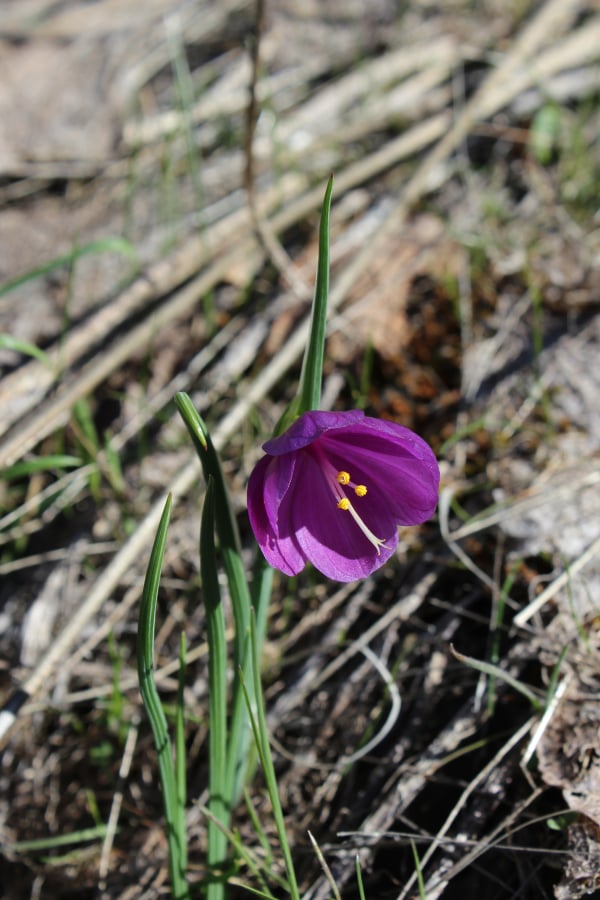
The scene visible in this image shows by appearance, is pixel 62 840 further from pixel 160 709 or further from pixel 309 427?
pixel 309 427

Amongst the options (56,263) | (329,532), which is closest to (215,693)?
(329,532)

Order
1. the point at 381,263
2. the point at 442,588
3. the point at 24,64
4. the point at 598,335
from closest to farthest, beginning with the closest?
the point at 442,588 → the point at 598,335 → the point at 381,263 → the point at 24,64

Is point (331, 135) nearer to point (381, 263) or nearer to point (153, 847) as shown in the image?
point (381, 263)

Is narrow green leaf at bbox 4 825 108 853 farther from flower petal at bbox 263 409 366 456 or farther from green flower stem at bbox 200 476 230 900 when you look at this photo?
flower petal at bbox 263 409 366 456

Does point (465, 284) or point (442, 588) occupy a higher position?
point (465, 284)

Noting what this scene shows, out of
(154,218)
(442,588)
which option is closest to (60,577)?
(442,588)

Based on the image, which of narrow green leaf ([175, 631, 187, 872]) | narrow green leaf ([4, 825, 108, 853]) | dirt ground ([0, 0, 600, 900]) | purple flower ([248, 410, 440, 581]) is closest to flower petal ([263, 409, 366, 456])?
purple flower ([248, 410, 440, 581])

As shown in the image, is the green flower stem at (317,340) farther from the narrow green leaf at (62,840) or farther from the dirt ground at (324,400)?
the narrow green leaf at (62,840)

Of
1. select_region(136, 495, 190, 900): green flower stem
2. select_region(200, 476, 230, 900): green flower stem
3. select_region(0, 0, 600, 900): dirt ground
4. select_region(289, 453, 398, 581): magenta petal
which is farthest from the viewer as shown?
select_region(0, 0, 600, 900): dirt ground
